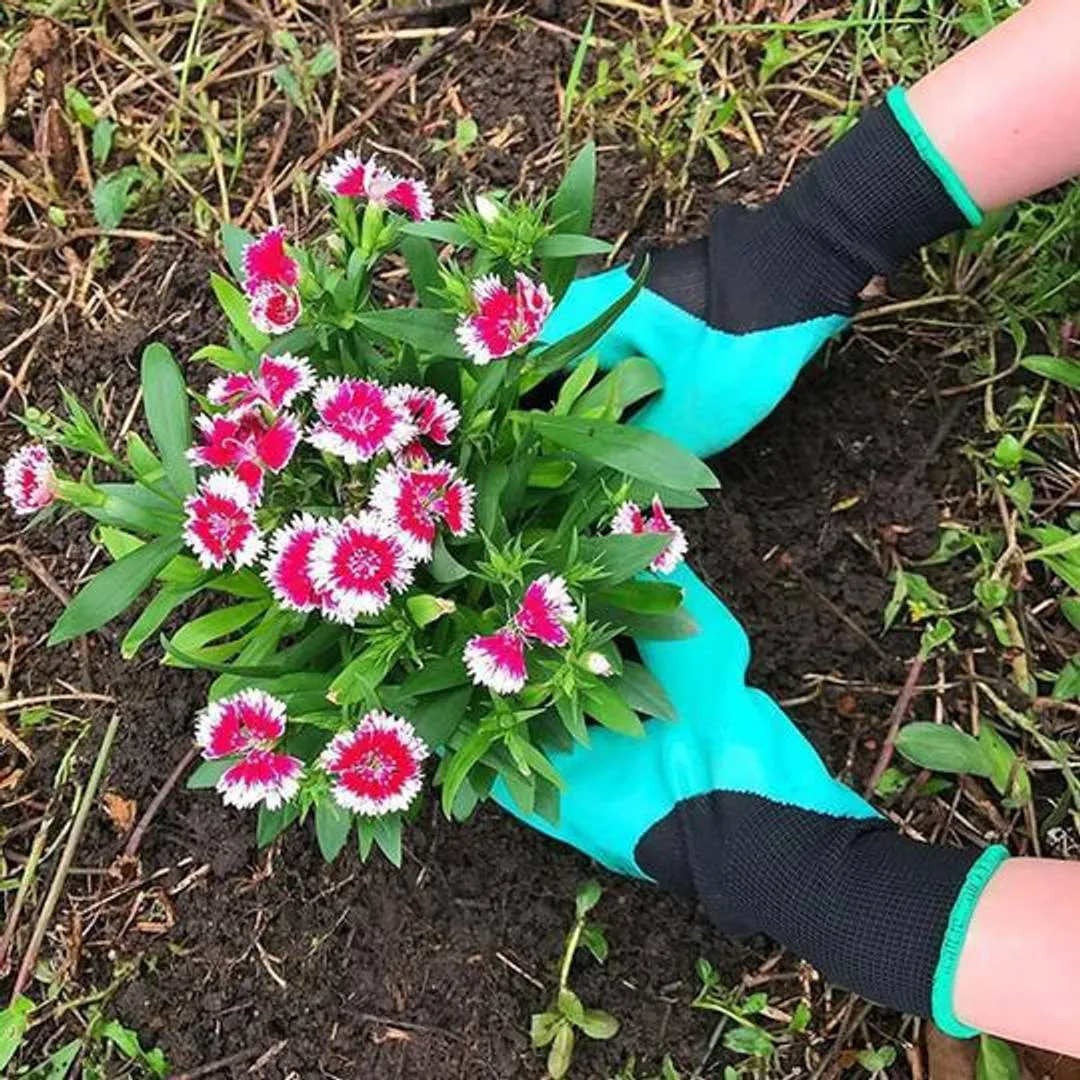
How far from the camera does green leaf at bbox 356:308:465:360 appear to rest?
1.36 m

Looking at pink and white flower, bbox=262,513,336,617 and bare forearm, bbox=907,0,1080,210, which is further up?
bare forearm, bbox=907,0,1080,210

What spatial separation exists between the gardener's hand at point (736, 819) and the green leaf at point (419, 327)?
0.49 m

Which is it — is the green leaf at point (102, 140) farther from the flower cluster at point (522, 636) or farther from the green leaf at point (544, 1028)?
the green leaf at point (544, 1028)

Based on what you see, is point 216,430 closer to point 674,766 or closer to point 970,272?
point 674,766

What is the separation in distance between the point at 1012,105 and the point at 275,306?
882 mm

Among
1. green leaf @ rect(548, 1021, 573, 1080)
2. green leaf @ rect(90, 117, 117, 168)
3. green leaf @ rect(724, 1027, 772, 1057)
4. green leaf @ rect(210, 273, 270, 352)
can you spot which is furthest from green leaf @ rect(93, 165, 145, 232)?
green leaf @ rect(724, 1027, 772, 1057)

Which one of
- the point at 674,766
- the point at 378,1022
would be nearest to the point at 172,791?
the point at 378,1022

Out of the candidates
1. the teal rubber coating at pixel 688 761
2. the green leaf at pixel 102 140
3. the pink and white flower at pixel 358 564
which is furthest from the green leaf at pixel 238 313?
the green leaf at pixel 102 140

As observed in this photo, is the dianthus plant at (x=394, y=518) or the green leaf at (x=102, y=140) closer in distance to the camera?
the dianthus plant at (x=394, y=518)

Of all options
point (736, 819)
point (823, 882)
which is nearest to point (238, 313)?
point (736, 819)

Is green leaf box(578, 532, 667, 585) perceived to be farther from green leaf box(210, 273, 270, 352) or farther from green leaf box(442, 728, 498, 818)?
green leaf box(210, 273, 270, 352)

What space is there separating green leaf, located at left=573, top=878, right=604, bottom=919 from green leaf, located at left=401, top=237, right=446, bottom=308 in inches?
29.7

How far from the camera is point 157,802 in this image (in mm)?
1869

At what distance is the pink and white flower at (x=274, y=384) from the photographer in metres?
1.28
